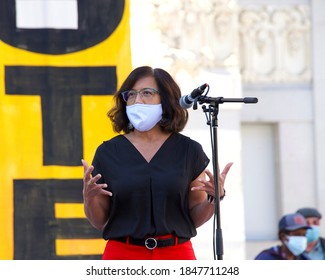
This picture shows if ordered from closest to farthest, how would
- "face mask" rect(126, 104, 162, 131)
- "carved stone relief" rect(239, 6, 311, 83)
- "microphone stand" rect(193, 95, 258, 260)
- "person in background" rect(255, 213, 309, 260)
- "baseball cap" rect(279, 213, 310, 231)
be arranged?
"microphone stand" rect(193, 95, 258, 260)
"face mask" rect(126, 104, 162, 131)
"person in background" rect(255, 213, 309, 260)
"baseball cap" rect(279, 213, 310, 231)
"carved stone relief" rect(239, 6, 311, 83)

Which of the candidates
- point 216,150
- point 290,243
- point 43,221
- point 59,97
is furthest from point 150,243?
point 290,243

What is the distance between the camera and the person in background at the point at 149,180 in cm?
552

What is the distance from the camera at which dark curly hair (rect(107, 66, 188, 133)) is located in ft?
18.9

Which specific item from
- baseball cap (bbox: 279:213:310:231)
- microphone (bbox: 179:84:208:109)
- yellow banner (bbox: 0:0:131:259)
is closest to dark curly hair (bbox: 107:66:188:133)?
microphone (bbox: 179:84:208:109)

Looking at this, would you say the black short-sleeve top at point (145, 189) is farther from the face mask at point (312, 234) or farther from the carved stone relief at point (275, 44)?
the carved stone relief at point (275, 44)

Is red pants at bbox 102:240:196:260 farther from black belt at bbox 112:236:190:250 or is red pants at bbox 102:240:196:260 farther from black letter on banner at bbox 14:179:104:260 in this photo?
black letter on banner at bbox 14:179:104:260

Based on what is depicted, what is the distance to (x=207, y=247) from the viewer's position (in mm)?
9727

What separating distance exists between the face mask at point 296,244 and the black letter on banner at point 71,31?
191 cm

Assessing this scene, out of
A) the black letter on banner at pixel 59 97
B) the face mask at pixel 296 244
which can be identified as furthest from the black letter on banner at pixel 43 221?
the face mask at pixel 296 244

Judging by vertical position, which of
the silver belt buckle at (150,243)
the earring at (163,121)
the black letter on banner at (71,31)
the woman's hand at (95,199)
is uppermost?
the black letter on banner at (71,31)

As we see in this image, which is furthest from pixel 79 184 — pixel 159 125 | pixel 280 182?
pixel 280 182

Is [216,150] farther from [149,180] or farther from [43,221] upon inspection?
[43,221]

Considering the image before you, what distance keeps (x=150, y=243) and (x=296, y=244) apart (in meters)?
2.69

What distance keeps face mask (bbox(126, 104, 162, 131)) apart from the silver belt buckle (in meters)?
0.56
